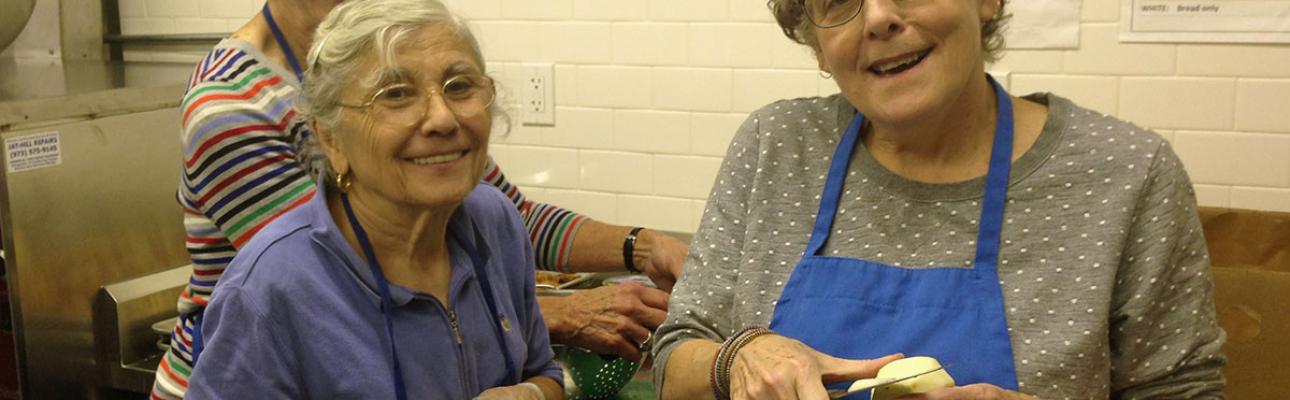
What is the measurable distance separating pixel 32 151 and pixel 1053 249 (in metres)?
2.06

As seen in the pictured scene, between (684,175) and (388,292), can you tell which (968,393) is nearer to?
(388,292)

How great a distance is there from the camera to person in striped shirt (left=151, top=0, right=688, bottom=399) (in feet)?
5.88

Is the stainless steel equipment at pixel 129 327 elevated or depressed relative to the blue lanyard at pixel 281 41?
depressed

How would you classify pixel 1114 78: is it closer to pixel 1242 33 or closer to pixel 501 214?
pixel 1242 33

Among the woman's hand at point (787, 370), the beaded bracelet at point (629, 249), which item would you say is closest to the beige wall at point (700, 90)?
the beaded bracelet at point (629, 249)

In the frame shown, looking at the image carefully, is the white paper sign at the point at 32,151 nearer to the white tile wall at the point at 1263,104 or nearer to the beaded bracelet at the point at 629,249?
the beaded bracelet at the point at 629,249

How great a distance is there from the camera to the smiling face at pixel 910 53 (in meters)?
1.44

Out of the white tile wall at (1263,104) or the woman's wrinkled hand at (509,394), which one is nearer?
the woman's wrinkled hand at (509,394)

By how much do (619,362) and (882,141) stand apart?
680 millimetres

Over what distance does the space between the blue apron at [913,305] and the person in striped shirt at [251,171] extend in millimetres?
563

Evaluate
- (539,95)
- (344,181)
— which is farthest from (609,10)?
(344,181)

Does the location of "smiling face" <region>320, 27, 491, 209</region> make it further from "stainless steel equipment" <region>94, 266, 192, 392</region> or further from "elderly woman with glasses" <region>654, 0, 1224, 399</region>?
"stainless steel equipment" <region>94, 266, 192, 392</region>

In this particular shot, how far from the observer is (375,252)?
1610mm

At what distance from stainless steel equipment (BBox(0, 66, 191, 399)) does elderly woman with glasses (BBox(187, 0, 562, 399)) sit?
3.91 ft
